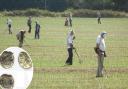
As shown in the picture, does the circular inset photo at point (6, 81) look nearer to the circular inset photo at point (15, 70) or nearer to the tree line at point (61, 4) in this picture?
the circular inset photo at point (15, 70)

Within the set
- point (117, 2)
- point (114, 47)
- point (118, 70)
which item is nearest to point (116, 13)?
point (117, 2)

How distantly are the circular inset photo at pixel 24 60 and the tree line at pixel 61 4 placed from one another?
347 feet

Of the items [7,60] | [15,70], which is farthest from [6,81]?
[7,60]

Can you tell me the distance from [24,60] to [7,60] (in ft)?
1.47

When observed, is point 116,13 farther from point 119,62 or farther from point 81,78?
point 81,78

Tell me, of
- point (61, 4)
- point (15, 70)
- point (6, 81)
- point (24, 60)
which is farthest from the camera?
point (61, 4)

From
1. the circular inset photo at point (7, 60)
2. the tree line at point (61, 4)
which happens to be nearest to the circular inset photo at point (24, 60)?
the circular inset photo at point (7, 60)

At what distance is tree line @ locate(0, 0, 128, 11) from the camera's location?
398ft

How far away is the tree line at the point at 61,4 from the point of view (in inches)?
4771

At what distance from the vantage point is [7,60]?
14.2m

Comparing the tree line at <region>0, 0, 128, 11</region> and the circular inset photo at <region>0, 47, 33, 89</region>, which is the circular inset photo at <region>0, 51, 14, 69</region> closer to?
the circular inset photo at <region>0, 47, 33, 89</region>

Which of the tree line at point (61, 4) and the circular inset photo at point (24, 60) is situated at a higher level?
the tree line at point (61, 4)

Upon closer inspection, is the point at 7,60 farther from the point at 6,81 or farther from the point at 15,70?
the point at 6,81

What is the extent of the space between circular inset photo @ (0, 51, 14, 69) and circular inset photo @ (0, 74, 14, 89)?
0.89 ft
